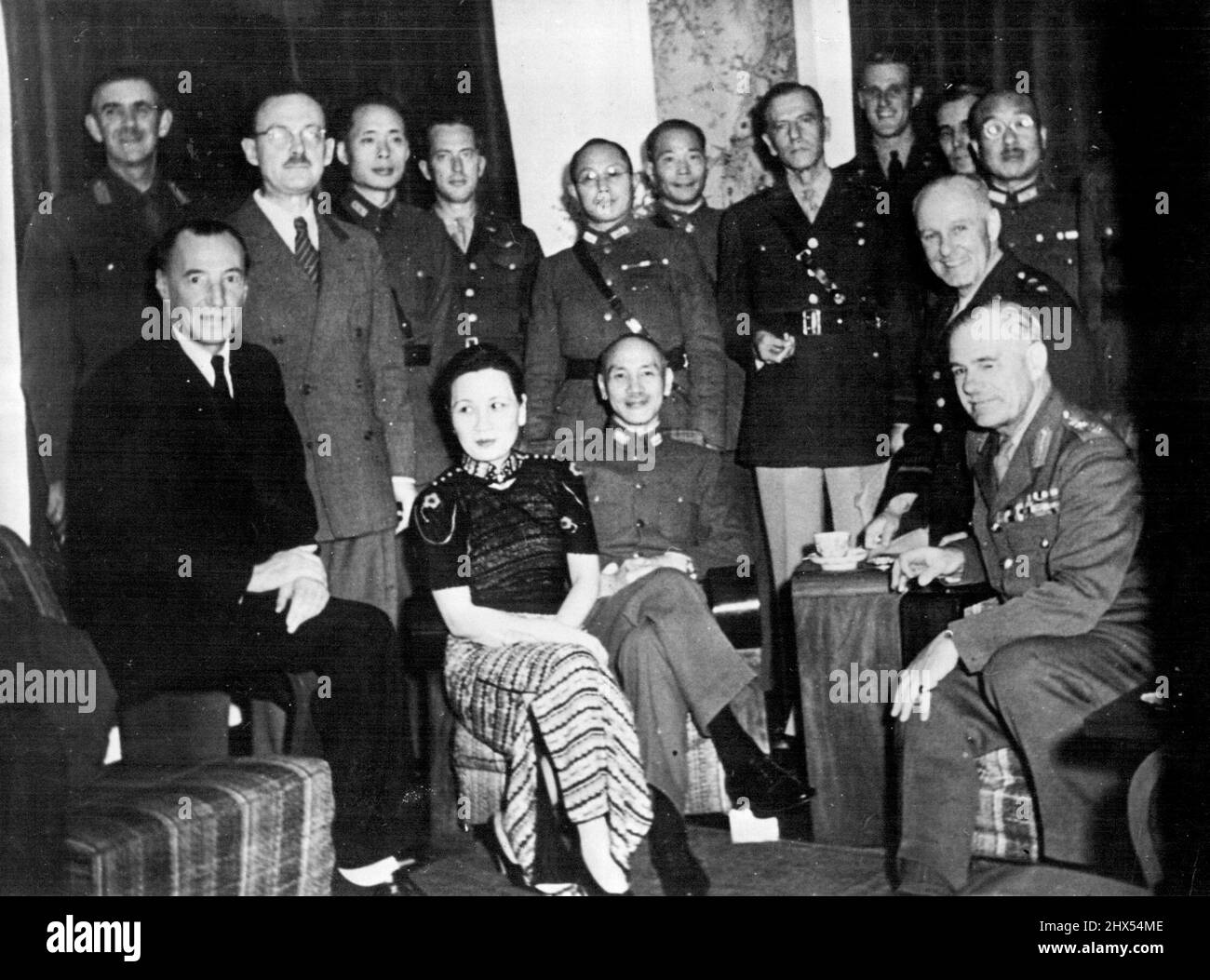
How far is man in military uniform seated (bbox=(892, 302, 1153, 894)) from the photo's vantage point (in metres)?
2.91

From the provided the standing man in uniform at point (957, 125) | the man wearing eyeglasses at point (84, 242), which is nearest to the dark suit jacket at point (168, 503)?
the man wearing eyeglasses at point (84, 242)

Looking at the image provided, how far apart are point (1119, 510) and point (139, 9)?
2.77 m

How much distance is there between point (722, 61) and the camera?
3361 mm

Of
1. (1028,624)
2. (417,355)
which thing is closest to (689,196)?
(417,355)

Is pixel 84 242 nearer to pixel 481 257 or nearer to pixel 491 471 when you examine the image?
pixel 481 257

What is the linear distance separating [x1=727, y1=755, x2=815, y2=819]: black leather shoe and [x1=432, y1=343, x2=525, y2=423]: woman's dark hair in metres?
1.10

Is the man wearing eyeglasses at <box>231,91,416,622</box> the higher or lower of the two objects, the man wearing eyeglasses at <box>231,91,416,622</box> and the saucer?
the higher

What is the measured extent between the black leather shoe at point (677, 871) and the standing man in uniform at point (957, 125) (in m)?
1.88

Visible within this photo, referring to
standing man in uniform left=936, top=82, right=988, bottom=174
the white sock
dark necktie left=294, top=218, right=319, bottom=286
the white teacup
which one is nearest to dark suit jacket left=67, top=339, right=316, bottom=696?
dark necktie left=294, top=218, right=319, bottom=286

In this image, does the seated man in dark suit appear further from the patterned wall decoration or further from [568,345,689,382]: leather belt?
the patterned wall decoration

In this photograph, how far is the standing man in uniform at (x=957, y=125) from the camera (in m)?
3.31

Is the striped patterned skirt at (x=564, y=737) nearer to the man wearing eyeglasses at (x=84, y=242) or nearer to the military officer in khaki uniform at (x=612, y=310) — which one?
the military officer in khaki uniform at (x=612, y=310)

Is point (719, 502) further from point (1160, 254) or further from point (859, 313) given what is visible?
point (1160, 254)

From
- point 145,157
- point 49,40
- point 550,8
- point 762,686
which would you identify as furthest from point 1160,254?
point 49,40
